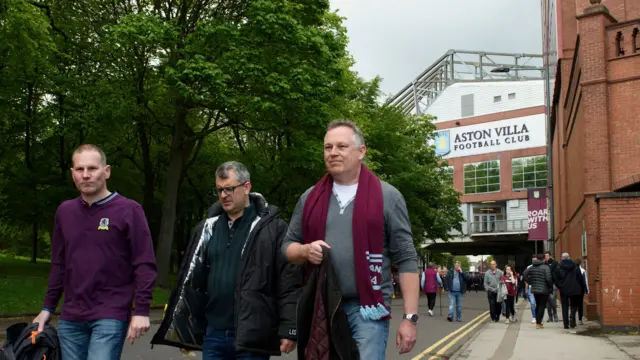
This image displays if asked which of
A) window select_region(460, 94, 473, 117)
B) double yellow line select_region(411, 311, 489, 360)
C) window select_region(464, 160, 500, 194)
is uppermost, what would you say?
window select_region(460, 94, 473, 117)

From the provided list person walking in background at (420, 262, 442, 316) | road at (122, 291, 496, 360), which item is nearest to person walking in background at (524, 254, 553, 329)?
road at (122, 291, 496, 360)

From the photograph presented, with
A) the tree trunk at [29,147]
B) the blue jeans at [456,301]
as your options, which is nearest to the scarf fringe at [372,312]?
the blue jeans at [456,301]

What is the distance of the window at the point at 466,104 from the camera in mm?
77125

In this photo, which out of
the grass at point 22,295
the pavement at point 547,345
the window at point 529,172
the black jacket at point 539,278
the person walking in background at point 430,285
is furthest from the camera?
the window at point 529,172

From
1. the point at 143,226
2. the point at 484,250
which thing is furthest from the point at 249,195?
the point at 484,250

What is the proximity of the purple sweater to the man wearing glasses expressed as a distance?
1.15 ft

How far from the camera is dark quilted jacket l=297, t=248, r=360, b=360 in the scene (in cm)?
365

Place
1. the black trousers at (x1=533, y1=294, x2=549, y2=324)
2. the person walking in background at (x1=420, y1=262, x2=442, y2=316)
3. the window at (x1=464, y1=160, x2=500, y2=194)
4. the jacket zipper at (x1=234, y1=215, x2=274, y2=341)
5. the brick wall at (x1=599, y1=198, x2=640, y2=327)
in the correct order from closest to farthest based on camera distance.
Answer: the jacket zipper at (x1=234, y1=215, x2=274, y2=341) → the brick wall at (x1=599, y1=198, x2=640, y2=327) → the black trousers at (x1=533, y1=294, x2=549, y2=324) → the person walking in background at (x1=420, y1=262, x2=442, y2=316) → the window at (x1=464, y1=160, x2=500, y2=194)

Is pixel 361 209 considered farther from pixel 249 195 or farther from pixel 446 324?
pixel 446 324

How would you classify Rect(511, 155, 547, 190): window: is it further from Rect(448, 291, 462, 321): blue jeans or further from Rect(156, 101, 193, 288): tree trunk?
Rect(448, 291, 462, 321): blue jeans

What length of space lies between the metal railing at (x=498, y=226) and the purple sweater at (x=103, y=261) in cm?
6931

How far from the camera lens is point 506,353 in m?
11.8

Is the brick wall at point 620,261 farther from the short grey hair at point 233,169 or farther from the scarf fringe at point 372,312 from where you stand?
the scarf fringe at point 372,312

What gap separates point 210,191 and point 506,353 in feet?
72.0
